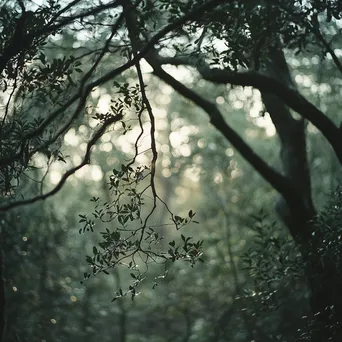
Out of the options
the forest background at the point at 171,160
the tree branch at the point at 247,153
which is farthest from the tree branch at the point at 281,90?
the tree branch at the point at 247,153

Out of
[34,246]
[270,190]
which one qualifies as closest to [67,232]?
[34,246]

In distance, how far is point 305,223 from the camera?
580cm

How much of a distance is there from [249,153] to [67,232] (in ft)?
19.9

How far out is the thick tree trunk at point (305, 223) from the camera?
4.99 metres

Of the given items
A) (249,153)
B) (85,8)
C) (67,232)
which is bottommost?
(249,153)

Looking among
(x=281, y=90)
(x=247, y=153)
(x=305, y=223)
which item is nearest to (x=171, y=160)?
(x=247, y=153)

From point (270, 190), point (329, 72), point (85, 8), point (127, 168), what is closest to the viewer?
point (127, 168)

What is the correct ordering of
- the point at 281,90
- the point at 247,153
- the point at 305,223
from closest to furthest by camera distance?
the point at 281,90
the point at 305,223
the point at 247,153

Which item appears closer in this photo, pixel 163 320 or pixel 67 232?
pixel 67 232

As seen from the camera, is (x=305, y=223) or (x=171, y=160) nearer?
(x=305, y=223)

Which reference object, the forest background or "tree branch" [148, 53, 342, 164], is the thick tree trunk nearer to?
the forest background

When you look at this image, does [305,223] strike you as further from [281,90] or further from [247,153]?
[281,90]

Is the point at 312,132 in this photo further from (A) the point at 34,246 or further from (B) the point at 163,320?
(A) the point at 34,246

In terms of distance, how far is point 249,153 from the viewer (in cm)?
589
